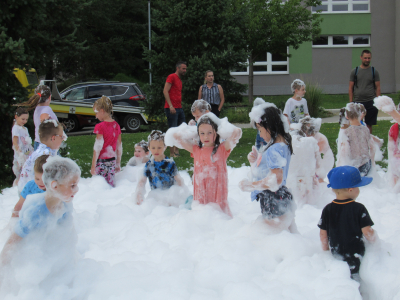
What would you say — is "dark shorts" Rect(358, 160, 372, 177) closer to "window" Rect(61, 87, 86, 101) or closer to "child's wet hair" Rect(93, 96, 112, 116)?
"child's wet hair" Rect(93, 96, 112, 116)

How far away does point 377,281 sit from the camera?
3.07 metres

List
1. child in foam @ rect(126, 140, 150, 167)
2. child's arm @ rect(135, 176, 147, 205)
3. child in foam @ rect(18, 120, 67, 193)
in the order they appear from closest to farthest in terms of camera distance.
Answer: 1. child in foam @ rect(18, 120, 67, 193)
2. child's arm @ rect(135, 176, 147, 205)
3. child in foam @ rect(126, 140, 150, 167)

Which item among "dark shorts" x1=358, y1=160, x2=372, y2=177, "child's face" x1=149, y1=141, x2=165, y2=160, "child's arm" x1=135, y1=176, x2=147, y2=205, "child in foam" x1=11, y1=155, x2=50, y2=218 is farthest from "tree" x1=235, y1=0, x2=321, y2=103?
"child in foam" x1=11, y1=155, x2=50, y2=218

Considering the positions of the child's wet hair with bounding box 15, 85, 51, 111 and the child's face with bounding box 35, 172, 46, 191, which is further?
the child's wet hair with bounding box 15, 85, 51, 111

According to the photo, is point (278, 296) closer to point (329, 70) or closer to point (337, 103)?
point (337, 103)

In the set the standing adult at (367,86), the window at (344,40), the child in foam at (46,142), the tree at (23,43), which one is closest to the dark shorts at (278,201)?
the child in foam at (46,142)

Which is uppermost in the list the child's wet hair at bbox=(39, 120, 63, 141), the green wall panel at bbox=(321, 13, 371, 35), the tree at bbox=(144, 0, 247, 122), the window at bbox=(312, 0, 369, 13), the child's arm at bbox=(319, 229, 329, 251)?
the window at bbox=(312, 0, 369, 13)

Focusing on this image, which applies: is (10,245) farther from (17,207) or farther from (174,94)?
(174,94)

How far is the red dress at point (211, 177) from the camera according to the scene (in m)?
4.34

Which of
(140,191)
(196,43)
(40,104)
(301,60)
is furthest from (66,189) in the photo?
(301,60)

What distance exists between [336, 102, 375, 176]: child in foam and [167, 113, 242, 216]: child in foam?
183 cm

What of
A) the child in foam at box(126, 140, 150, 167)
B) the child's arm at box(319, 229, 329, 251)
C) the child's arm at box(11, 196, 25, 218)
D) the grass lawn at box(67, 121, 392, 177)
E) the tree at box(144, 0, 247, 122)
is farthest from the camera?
the tree at box(144, 0, 247, 122)

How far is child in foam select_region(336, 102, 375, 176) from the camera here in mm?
5348

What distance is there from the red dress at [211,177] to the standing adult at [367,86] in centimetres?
471
